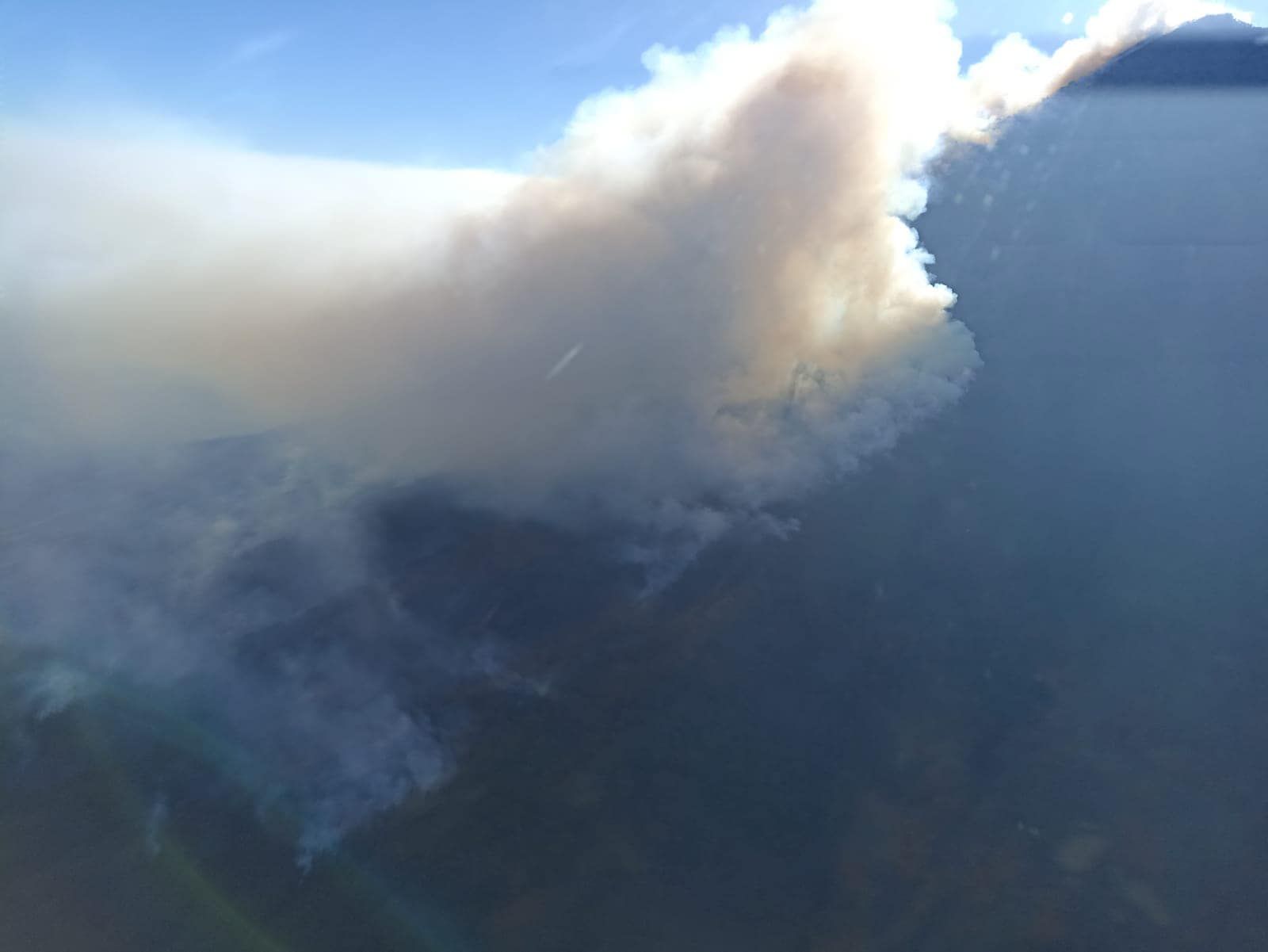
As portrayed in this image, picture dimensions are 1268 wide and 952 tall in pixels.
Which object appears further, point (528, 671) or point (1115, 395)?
point (1115, 395)

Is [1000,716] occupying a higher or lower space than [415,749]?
lower

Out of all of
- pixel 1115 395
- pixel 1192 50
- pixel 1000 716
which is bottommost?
pixel 1000 716

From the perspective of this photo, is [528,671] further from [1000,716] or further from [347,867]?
[1000,716]

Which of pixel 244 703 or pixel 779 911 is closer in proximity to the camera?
pixel 779 911

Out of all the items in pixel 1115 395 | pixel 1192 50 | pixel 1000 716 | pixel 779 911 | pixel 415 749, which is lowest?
pixel 779 911

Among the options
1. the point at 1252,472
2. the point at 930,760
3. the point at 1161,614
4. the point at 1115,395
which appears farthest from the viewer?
the point at 1115,395

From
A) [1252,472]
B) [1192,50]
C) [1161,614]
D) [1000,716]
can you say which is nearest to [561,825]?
[1000,716]

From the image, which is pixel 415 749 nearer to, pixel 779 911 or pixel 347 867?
pixel 347 867

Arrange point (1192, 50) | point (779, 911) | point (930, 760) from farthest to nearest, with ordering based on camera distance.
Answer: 1. point (1192, 50)
2. point (930, 760)
3. point (779, 911)

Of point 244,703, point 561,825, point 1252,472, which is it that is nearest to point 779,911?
point 561,825
